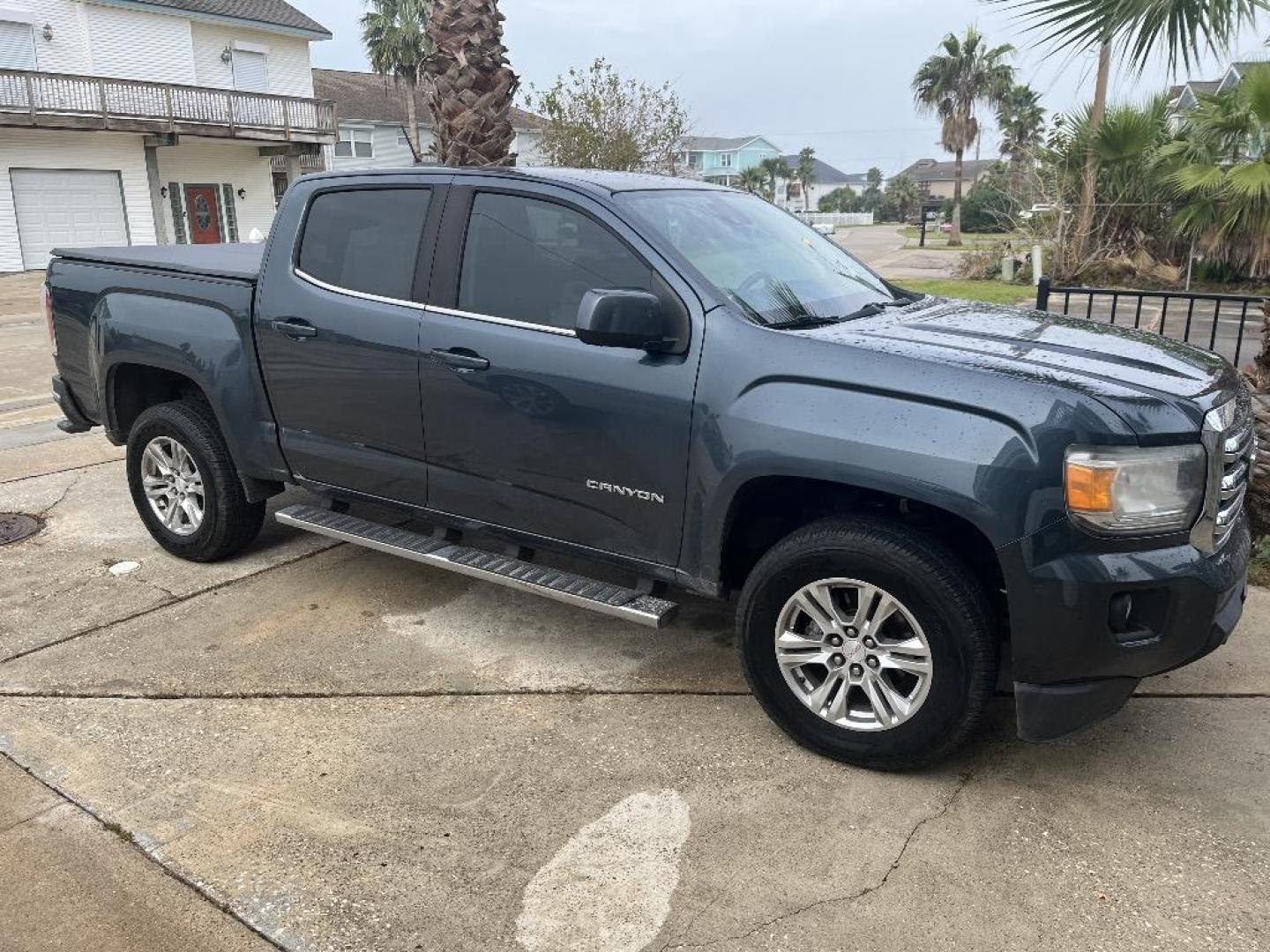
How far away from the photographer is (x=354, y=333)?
4.32 metres

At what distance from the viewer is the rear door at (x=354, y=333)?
4242 mm

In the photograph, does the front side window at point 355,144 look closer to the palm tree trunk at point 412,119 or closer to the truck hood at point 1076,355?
the palm tree trunk at point 412,119

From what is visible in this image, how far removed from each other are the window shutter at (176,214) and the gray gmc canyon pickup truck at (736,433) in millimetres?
26180

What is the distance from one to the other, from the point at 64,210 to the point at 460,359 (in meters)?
26.6

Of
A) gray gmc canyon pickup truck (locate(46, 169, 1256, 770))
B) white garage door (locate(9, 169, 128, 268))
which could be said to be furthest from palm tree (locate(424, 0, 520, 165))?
white garage door (locate(9, 169, 128, 268))

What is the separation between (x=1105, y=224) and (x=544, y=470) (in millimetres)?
18137

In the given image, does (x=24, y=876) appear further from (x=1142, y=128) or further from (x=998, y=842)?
(x=1142, y=128)

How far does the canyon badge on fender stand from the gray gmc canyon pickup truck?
0.03 ft

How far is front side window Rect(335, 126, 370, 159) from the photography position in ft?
132

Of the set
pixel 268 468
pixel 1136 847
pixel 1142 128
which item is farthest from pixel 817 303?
pixel 1142 128

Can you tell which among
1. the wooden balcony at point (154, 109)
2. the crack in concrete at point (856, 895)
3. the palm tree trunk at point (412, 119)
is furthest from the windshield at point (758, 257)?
the palm tree trunk at point (412, 119)

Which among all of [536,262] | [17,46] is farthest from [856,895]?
[17,46]

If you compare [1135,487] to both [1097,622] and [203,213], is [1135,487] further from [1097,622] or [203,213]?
[203,213]

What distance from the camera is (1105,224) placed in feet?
62.3
